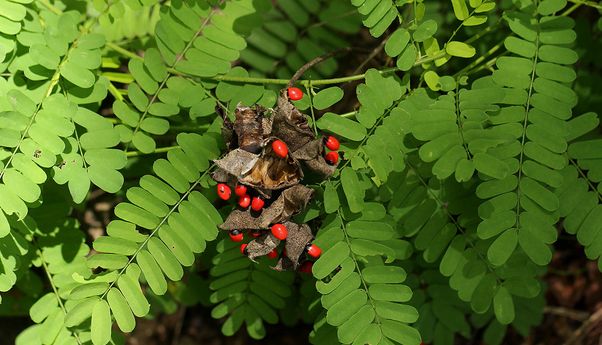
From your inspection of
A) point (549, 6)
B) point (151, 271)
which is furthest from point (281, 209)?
point (549, 6)

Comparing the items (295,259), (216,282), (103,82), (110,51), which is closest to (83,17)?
(110,51)

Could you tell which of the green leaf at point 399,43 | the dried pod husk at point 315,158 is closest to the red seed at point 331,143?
the dried pod husk at point 315,158

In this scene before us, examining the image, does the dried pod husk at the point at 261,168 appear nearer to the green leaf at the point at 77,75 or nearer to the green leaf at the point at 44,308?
the green leaf at the point at 77,75

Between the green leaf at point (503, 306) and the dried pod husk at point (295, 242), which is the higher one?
the dried pod husk at point (295, 242)

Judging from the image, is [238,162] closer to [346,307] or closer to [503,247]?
[346,307]

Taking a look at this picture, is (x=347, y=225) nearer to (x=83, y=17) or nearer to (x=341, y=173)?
(x=341, y=173)

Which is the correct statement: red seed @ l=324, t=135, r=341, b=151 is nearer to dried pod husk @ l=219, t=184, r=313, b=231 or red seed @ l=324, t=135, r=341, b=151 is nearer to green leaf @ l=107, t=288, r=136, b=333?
dried pod husk @ l=219, t=184, r=313, b=231
